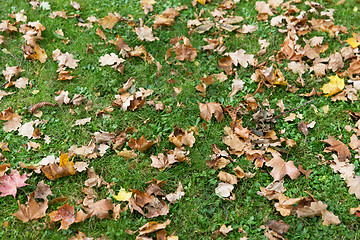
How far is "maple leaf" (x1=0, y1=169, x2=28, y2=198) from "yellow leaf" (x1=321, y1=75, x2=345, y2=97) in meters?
3.22

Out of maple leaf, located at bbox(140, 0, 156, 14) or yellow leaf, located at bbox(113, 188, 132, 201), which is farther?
maple leaf, located at bbox(140, 0, 156, 14)

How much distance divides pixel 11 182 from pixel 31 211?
0.37 m

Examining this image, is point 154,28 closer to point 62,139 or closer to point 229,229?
point 62,139

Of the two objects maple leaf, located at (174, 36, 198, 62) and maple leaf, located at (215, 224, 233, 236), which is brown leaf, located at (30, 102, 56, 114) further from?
maple leaf, located at (215, 224, 233, 236)

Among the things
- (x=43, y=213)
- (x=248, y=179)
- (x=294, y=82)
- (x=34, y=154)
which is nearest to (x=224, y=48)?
(x=294, y=82)

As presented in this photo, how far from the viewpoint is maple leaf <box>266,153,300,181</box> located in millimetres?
2785

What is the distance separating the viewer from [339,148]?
2965mm

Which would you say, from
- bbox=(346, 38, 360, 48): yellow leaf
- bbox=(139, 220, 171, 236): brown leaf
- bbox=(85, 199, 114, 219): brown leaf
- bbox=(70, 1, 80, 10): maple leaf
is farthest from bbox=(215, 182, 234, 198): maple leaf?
bbox=(70, 1, 80, 10): maple leaf

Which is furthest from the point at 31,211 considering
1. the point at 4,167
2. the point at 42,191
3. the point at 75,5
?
the point at 75,5

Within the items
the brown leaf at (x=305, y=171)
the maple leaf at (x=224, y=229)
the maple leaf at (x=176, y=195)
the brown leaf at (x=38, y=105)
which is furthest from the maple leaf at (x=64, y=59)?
the brown leaf at (x=305, y=171)

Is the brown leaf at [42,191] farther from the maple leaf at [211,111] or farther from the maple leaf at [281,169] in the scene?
the maple leaf at [281,169]

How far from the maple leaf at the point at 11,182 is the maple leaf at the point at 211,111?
70.2 inches

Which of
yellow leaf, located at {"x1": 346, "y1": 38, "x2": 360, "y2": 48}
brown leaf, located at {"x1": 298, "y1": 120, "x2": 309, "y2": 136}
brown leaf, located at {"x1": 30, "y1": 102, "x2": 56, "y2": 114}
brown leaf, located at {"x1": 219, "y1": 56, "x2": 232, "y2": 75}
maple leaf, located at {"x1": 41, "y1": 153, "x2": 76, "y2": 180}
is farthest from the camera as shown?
yellow leaf, located at {"x1": 346, "y1": 38, "x2": 360, "y2": 48}

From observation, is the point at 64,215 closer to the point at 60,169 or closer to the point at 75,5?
the point at 60,169
